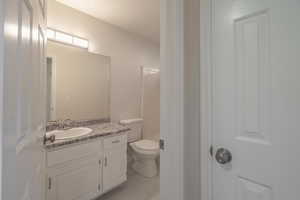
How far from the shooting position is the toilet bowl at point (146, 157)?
2.57m

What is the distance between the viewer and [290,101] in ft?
2.32

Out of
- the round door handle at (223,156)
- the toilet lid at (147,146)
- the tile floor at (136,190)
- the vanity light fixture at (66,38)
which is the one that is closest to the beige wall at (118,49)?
the vanity light fixture at (66,38)

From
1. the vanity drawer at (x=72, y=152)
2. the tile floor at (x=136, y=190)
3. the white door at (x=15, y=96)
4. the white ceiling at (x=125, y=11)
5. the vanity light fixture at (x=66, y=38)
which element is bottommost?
the tile floor at (x=136, y=190)

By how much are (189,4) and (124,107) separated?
2131 millimetres

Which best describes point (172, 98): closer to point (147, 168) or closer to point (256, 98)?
point (256, 98)

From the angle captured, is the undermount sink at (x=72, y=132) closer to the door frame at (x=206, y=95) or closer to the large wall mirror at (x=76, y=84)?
the large wall mirror at (x=76, y=84)

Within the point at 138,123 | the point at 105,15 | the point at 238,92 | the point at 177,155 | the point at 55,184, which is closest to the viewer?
the point at 238,92

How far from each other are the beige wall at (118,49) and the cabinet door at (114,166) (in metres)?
0.70

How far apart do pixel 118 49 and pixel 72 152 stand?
1.80 meters

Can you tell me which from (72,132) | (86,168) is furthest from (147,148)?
(72,132)

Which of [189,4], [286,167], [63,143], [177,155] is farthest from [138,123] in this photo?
[286,167]

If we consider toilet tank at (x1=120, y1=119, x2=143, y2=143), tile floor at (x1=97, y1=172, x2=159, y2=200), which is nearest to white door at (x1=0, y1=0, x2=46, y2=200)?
tile floor at (x1=97, y1=172, x2=159, y2=200)

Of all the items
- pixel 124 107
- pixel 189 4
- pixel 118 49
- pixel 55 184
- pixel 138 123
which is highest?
pixel 118 49

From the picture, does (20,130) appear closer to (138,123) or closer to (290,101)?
(290,101)
